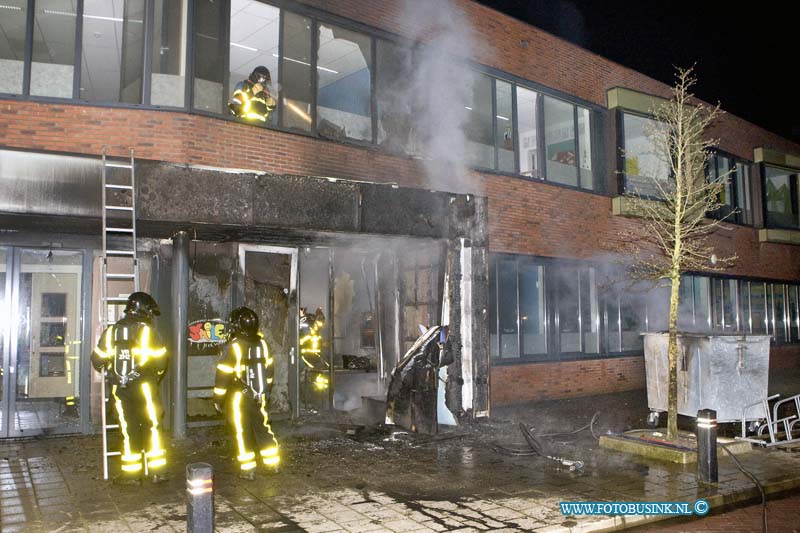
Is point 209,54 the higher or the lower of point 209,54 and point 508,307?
the higher

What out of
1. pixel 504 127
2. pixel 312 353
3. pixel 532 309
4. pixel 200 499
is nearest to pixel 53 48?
pixel 312 353

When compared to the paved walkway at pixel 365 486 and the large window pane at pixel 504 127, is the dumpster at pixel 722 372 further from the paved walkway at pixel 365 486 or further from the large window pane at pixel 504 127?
the large window pane at pixel 504 127

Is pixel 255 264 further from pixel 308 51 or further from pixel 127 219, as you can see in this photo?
pixel 308 51

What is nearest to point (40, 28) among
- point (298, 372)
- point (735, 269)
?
point (298, 372)

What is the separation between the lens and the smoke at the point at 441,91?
10773 millimetres

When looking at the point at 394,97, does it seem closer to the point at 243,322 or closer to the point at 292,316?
the point at 292,316

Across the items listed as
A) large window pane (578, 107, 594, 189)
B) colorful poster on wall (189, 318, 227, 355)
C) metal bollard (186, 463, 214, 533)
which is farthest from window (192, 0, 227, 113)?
large window pane (578, 107, 594, 189)

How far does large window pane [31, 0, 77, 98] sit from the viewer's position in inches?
307

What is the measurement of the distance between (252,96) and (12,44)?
2950 millimetres

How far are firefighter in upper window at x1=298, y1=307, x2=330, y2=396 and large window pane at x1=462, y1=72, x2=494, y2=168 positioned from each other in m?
4.26

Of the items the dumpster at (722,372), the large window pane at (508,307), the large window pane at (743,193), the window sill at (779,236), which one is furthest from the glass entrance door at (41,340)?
the window sill at (779,236)

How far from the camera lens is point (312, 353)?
9.81 metres

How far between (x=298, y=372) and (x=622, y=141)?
930 centimetres

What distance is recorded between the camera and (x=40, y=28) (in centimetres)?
788
